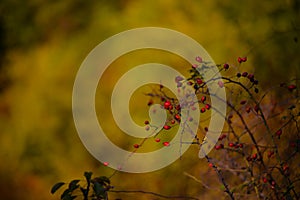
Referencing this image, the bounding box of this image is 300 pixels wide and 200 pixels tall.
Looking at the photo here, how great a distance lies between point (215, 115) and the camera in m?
2.98

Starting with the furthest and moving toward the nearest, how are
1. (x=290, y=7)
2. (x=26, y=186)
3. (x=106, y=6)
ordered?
1. (x=290, y=7)
2. (x=106, y=6)
3. (x=26, y=186)

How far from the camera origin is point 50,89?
300 centimetres

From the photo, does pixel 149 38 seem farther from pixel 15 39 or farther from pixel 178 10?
pixel 15 39

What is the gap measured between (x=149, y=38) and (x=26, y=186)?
1042mm

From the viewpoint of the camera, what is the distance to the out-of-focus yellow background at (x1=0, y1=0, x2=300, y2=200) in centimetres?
296

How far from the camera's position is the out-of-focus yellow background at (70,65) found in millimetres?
2959

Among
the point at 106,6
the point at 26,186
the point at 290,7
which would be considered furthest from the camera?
the point at 290,7

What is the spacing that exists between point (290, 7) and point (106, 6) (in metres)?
1.13

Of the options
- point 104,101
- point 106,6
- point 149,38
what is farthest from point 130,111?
point 106,6

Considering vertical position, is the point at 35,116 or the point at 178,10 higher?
the point at 178,10

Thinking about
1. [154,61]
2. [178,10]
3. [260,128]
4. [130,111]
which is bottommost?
[260,128]

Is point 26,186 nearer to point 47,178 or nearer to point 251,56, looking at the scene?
point 47,178

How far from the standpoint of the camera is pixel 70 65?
3023 mm

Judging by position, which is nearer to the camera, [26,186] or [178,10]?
[26,186]
